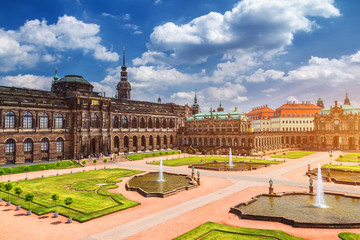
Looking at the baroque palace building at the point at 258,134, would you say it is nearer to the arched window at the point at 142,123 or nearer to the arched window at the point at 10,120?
the arched window at the point at 142,123

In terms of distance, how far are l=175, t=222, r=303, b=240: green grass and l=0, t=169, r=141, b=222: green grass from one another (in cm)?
1040

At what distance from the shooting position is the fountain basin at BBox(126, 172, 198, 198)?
35688 mm

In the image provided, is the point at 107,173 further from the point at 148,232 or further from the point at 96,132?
the point at 148,232

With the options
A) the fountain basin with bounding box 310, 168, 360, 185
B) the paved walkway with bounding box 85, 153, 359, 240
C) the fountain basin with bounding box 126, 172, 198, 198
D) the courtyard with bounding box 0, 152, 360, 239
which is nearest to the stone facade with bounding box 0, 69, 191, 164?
the fountain basin with bounding box 126, 172, 198, 198

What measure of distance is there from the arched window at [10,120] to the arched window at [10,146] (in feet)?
10.7

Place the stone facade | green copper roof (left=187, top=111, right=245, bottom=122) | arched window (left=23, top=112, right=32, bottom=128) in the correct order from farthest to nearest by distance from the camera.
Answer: green copper roof (left=187, top=111, right=245, bottom=122) → arched window (left=23, top=112, right=32, bottom=128) → the stone facade

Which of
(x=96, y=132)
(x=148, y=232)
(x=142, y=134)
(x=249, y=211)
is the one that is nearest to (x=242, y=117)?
(x=142, y=134)

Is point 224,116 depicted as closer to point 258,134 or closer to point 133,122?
point 258,134

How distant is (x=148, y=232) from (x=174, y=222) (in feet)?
10.8

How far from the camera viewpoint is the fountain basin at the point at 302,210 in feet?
79.8

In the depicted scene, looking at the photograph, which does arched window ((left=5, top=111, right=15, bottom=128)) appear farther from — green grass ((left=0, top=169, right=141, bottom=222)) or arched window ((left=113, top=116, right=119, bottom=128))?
arched window ((left=113, top=116, right=119, bottom=128))

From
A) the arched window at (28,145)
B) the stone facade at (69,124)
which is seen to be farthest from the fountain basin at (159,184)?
the arched window at (28,145)

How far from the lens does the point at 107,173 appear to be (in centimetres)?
5288

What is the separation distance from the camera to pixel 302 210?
93.2 ft
